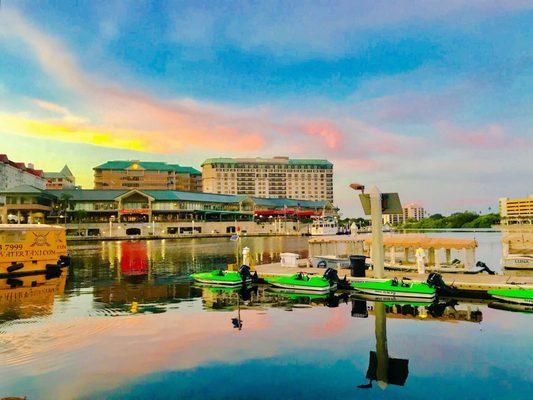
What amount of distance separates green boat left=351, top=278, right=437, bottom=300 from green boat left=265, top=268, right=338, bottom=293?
220 cm

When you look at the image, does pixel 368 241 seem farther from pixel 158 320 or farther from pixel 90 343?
pixel 90 343

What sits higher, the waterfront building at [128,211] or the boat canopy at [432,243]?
the waterfront building at [128,211]

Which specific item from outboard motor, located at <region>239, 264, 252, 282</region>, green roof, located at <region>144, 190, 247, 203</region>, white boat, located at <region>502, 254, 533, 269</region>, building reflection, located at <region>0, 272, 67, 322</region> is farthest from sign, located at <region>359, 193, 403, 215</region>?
green roof, located at <region>144, 190, 247, 203</region>

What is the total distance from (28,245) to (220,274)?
78.7 feet

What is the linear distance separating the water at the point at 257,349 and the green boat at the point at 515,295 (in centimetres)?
156

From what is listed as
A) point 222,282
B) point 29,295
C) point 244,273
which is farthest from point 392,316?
point 29,295

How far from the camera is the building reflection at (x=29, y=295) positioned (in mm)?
29234

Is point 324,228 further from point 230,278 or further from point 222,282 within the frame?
point 230,278

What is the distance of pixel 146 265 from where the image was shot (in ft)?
206

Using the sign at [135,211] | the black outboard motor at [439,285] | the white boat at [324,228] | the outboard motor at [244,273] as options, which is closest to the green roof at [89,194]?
the sign at [135,211]

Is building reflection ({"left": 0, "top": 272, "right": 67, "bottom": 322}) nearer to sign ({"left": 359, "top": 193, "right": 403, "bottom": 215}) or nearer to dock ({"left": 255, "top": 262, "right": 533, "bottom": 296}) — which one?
dock ({"left": 255, "top": 262, "right": 533, "bottom": 296})

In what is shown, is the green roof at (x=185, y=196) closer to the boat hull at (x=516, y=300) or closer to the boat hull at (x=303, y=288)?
the boat hull at (x=303, y=288)

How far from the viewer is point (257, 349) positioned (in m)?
21.2

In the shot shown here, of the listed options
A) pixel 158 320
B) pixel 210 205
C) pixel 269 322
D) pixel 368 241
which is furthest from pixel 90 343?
pixel 210 205
